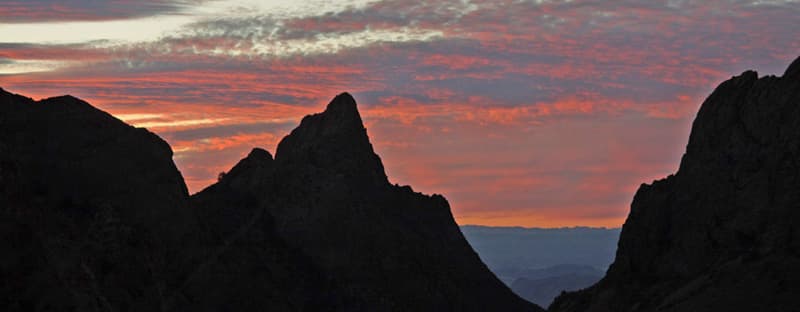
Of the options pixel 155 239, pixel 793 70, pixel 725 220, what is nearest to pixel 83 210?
pixel 155 239

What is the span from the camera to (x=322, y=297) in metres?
184

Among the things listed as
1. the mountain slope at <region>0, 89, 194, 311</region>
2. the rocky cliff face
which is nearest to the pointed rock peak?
the rocky cliff face

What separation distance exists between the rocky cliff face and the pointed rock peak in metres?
0.14

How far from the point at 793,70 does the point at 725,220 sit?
16.4 meters

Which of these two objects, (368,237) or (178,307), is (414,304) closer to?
(368,237)

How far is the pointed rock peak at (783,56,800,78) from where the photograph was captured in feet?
417

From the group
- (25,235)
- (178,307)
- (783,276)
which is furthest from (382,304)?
(25,235)

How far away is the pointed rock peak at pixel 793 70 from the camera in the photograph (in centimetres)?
12725

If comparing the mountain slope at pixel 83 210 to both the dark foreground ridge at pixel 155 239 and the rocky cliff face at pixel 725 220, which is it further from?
the rocky cliff face at pixel 725 220

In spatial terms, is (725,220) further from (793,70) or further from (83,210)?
(83,210)

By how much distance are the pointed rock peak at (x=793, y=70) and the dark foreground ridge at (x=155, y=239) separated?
66.3m

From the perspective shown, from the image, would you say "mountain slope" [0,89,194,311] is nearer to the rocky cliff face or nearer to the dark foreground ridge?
the dark foreground ridge

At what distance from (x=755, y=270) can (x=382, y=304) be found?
265 feet

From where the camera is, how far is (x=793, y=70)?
12812 cm
